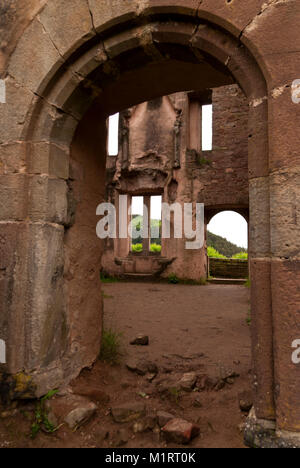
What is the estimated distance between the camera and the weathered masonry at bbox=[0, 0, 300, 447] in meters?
1.63

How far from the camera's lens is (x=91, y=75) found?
7.37 ft

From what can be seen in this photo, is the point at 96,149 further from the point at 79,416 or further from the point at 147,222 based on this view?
the point at 147,222

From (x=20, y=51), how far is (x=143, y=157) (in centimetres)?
861

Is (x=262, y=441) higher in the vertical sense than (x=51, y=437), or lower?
higher

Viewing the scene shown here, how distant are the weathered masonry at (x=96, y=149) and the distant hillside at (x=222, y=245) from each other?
20.7 meters

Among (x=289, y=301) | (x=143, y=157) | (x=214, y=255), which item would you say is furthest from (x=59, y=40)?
(x=214, y=255)

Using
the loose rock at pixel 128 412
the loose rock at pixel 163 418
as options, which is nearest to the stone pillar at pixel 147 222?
the loose rock at pixel 128 412

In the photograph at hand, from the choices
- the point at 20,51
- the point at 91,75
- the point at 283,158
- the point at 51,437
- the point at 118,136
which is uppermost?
the point at 118,136

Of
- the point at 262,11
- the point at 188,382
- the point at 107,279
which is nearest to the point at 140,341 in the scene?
the point at 188,382

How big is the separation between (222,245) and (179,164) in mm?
14135

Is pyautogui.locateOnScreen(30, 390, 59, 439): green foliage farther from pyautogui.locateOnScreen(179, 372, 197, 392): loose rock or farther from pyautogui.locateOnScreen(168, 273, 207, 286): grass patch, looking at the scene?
pyautogui.locateOnScreen(168, 273, 207, 286): grass patch

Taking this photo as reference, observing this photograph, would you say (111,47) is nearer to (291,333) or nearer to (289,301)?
(289,301)

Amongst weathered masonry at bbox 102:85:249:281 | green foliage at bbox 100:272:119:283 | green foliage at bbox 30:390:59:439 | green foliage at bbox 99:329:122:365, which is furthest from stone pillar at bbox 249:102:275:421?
green foliage at bbox 100:272:119:283

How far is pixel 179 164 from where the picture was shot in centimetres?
1021
